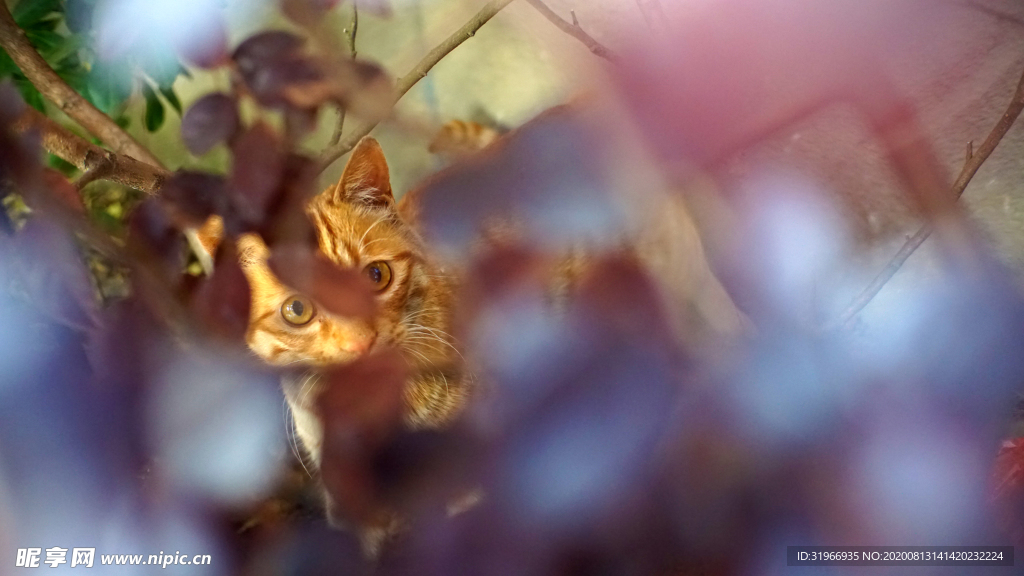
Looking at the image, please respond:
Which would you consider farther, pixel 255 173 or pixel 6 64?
pixel 6 64

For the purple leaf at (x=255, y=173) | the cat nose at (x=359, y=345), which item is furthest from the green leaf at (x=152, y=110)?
the cat nose at (x=359, y=345)

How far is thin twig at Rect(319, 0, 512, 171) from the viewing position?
0.42m

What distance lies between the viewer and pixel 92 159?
1.40 ft

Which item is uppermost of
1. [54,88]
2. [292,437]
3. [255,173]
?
[54,88]

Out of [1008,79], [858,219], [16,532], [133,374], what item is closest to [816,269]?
[858,219]

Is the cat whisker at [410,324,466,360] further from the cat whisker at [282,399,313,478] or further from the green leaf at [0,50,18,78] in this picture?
the green leaf at [0,50,18,78]

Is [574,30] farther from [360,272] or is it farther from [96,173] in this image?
[96,173]

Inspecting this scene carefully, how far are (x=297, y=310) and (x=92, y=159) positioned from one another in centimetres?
17

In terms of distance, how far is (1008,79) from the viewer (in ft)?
1.45

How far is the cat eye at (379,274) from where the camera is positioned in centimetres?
45

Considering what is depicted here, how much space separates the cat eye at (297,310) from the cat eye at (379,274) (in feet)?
0.16

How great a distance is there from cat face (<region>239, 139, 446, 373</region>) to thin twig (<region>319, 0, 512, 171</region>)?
0.01m

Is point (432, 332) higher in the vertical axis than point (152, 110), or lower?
lower

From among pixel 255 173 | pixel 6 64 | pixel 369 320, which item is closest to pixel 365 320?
pixel 369 320
